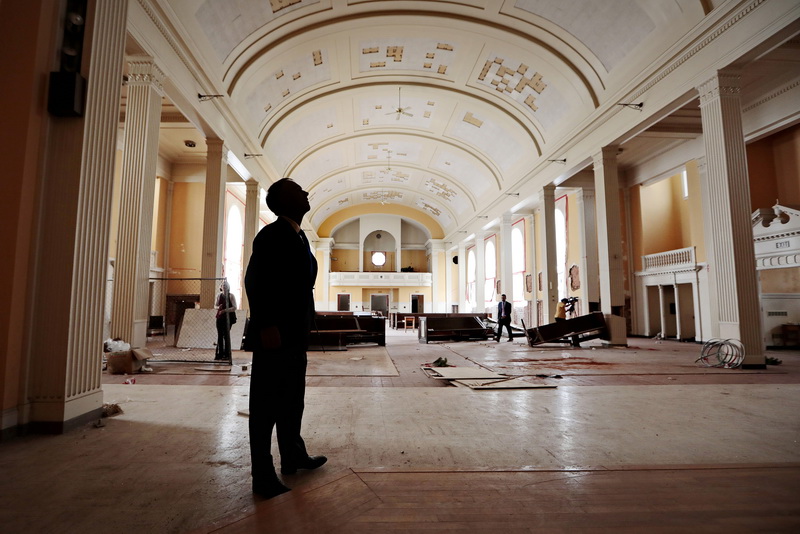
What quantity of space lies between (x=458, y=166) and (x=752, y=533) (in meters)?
19.7

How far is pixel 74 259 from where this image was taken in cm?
307

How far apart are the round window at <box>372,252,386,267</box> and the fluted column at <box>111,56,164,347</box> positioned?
27250 mm

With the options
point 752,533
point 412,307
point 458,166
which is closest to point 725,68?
point 752,533

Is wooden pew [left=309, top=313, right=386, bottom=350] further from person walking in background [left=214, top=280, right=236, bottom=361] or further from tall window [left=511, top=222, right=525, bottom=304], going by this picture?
tall window [left=511, top=222, right=525, bottom=304]

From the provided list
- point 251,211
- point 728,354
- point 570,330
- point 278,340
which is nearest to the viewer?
point 278,340

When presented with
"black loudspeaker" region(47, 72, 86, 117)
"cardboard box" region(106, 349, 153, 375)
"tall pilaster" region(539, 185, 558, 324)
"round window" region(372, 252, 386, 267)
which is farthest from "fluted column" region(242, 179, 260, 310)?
"round window" region(372, 252, 386, 267)

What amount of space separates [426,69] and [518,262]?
11213mm

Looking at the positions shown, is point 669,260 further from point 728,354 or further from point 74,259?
point 74,259

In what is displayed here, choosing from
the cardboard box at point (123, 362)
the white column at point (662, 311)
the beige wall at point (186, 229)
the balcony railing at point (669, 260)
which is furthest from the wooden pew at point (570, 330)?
the beige wall at point (186, 229)

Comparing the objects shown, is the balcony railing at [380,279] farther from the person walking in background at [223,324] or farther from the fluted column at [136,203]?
the fluted column at [136,203]

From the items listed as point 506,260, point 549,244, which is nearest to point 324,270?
point 506,260

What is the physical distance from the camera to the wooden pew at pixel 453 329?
13156 mm

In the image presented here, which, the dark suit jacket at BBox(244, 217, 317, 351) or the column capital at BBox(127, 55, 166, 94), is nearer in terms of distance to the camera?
the dark suit jacket at BBox(244, 217, 317, 351)

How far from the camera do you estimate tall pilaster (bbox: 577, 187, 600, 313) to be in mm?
14847
